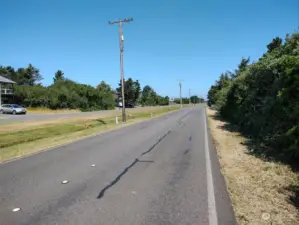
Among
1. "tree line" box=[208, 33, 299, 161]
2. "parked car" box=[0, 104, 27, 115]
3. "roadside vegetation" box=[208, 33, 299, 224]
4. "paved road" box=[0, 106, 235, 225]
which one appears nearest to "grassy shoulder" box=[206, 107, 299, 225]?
"roadside vegetation" box=[208, 33, 299, 224]

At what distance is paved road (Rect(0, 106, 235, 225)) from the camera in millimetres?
4398

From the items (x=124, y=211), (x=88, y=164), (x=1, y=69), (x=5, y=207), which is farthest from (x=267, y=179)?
(x=1, y=69)

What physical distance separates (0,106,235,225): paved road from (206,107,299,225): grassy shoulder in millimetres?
264

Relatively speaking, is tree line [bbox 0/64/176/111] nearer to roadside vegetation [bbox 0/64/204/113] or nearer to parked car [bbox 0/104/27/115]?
roadside vegetation [bbox 0/64/204/113]

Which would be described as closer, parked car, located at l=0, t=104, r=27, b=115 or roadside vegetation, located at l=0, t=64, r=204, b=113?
parked car, located at l=0, t=104, r=27, b=115

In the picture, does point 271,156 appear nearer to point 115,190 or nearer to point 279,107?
point 279,107

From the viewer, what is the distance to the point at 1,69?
95.5 meters

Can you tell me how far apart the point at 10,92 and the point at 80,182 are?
55679 mm

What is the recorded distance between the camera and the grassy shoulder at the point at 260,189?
4.42 m

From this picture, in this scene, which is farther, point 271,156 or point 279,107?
point 279,107

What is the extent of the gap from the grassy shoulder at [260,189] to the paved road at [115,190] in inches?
10.4

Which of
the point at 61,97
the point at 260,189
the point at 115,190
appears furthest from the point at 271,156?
the point at 61,97

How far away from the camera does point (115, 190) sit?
18.7 ft

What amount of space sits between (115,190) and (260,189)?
3219 millimetres
